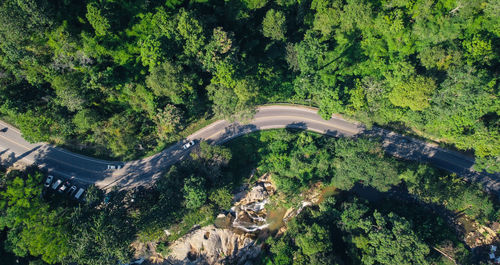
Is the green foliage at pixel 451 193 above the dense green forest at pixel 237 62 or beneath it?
beneath

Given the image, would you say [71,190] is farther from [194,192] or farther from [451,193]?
[451,193]

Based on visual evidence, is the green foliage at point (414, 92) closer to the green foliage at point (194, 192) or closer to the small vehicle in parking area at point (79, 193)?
the green foliage at point (194, 192)

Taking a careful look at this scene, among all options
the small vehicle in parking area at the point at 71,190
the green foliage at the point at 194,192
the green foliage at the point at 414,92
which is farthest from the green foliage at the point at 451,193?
the small vehicle in parking area at the point at 71,190

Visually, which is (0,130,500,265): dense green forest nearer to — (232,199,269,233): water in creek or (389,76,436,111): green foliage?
(232,199,269,233): water in creek

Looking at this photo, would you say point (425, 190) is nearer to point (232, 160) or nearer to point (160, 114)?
point (232, 160)

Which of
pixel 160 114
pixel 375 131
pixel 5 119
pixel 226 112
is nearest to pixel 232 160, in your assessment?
pixel 226 112
